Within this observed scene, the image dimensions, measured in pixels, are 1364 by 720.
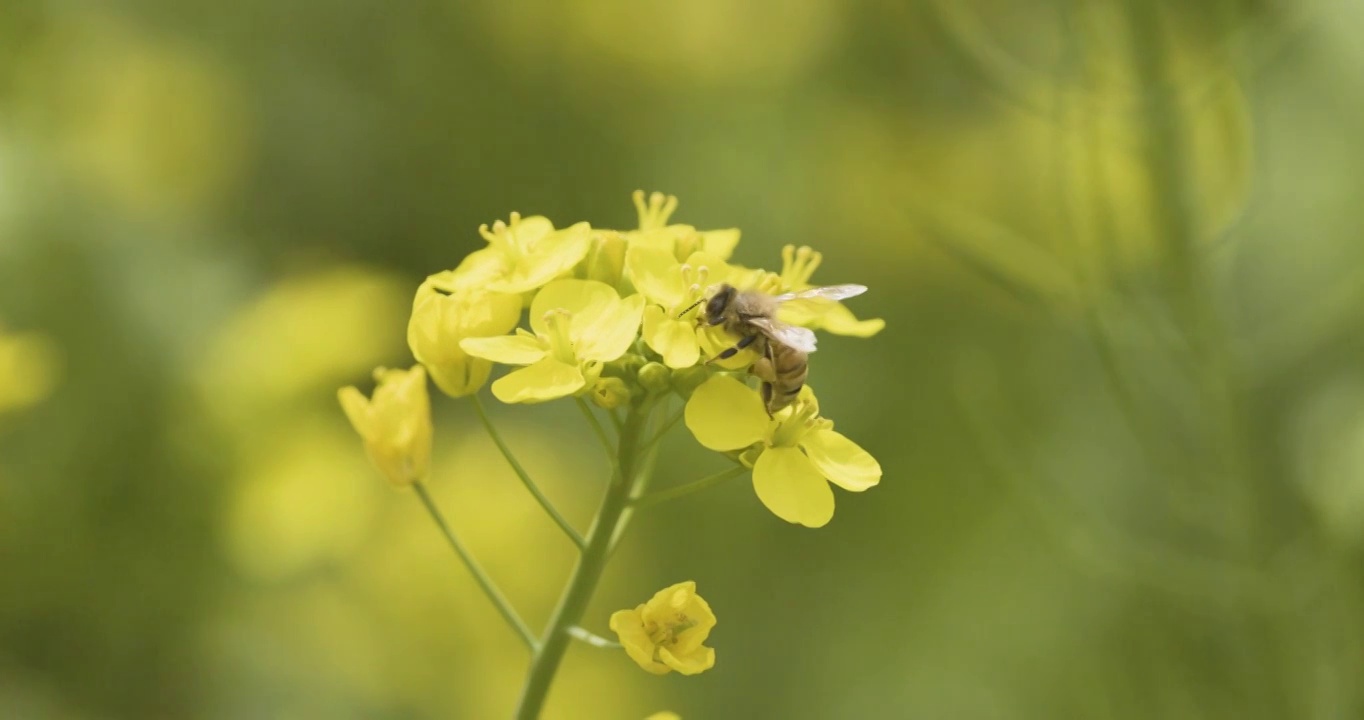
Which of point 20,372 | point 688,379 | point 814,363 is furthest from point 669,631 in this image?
point 814,363

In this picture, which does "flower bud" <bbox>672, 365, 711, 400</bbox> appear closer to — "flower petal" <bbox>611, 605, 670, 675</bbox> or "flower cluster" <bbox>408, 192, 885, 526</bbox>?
"flower cluster" <bbox>408, 192, 885, 526</bbox>

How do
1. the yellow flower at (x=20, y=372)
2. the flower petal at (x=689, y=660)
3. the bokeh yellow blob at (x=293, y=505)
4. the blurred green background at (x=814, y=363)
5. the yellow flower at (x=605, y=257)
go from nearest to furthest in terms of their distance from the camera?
the flower petal at (x=689, y=660) < the yellow flower at (x=605, y=257) < the yellow flower at (x=20, y=372) < the blurred green background at (x=814, y=363) < the bokeh yellow blob at (x=293, y=505)

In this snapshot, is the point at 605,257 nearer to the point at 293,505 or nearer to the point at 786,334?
the point at 786,334

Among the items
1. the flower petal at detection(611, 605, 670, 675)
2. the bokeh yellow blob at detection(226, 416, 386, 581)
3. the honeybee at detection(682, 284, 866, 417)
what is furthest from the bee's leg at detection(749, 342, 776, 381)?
the bokeh yellow blob at detection(226, 416, 386, 581)

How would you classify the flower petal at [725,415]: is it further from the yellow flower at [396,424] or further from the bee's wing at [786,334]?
the yellow flower at [396,424]

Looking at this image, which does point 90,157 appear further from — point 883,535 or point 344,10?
point 883,535

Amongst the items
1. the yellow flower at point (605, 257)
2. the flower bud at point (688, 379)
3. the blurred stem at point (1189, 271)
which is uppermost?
the yellow flower at point (605, 257)

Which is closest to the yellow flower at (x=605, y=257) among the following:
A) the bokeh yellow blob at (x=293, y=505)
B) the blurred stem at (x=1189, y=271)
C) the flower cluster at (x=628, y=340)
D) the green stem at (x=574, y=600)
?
the flower cluster at (x=628, y=340)

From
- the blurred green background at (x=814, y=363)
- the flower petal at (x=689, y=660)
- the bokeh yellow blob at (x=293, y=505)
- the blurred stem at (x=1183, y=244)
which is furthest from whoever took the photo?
the bokeh yellow blob at (x=293, y=505)
